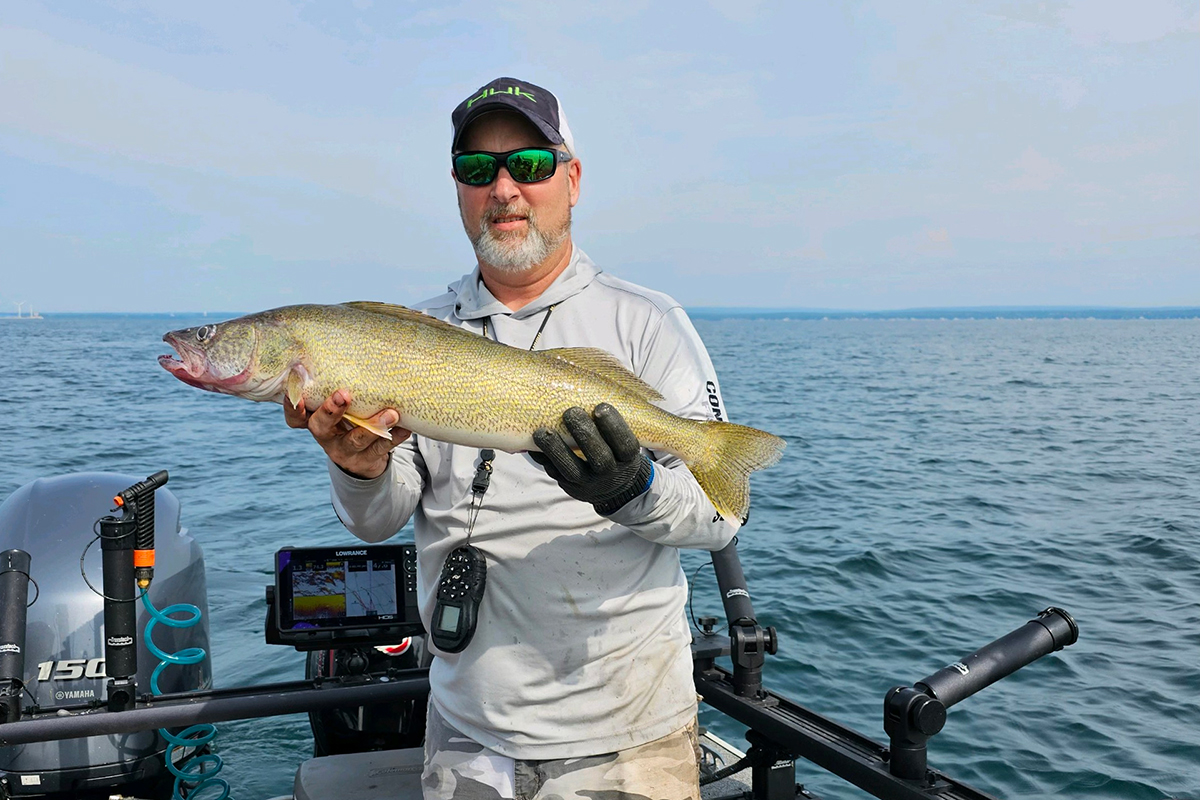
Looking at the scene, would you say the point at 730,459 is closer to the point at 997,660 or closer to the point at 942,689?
the point at 942,689

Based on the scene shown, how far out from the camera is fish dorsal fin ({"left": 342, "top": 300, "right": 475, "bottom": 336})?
2938mm

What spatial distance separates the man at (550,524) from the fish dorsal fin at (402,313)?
28 centimetres

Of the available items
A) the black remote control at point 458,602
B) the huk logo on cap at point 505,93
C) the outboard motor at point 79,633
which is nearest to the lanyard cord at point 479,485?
the black remote control at point 458,602

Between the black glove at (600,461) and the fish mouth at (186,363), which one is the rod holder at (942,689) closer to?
the black glove at (600,461)

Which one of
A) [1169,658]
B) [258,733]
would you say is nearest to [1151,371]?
[1169,658]

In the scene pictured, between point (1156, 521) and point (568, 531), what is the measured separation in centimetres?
1407

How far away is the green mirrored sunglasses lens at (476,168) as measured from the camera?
122 inches

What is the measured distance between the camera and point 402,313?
2965mm

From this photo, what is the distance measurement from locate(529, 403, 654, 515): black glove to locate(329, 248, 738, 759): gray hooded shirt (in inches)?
3.1

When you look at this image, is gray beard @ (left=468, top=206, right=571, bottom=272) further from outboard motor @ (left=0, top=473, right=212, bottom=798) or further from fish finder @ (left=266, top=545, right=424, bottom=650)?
outboard motor @ (left=0, top=473, right=212, bottom=798)

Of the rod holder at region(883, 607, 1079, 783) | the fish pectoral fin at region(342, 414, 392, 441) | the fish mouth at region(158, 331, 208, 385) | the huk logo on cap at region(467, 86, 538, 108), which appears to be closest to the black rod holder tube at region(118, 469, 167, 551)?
the fish mouth at region(158, 331, 208, 385)

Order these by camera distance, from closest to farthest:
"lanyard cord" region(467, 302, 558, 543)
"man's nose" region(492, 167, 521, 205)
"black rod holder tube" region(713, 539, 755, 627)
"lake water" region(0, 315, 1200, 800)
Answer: "lanyard cord" region(467, 302, 558, 543) → "man's nose" region(492, 167, 521, 205) → "black rod holder tube" region(713, 539, 755, 627) → "lake water" region(0, 315, 1200, 800)

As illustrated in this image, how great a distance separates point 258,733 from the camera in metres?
6.69

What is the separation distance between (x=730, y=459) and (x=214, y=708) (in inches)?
99.6
